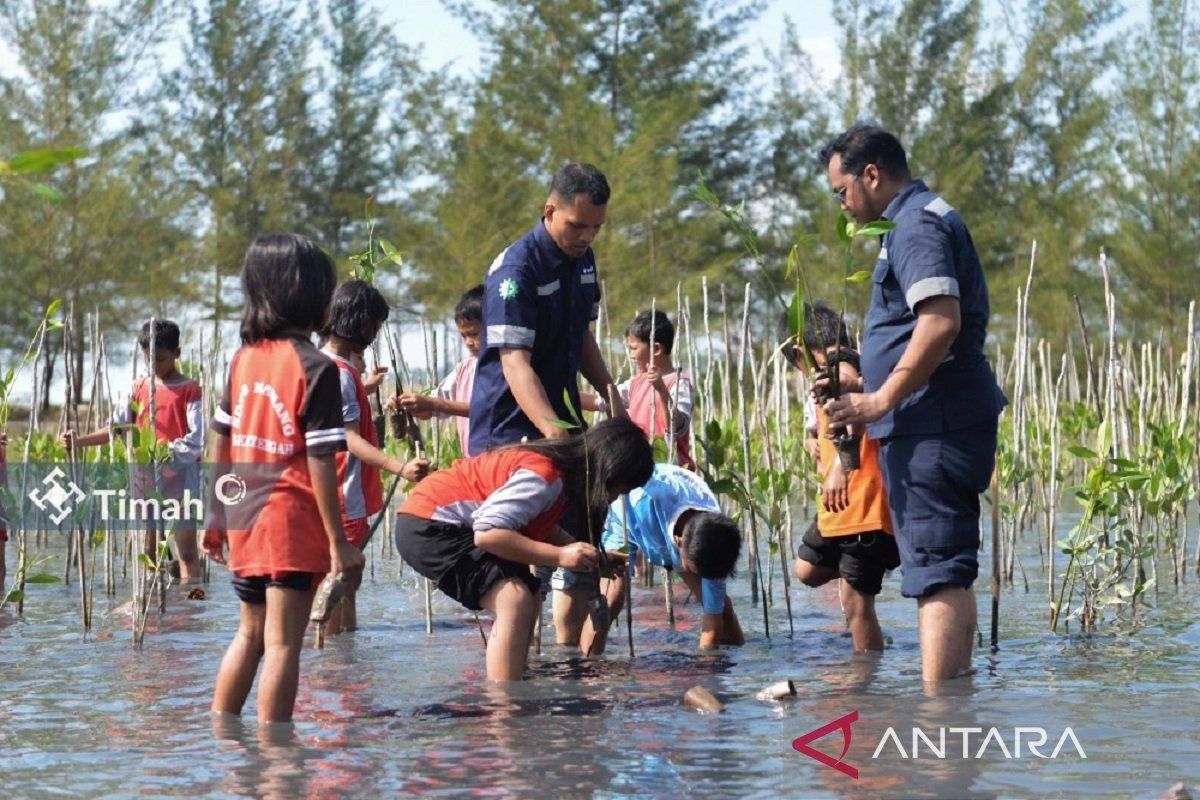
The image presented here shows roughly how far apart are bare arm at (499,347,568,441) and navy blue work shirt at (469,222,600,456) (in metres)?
0.04

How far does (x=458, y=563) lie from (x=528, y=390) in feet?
1.95

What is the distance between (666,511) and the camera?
591cm

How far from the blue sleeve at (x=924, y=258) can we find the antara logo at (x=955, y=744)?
118cm

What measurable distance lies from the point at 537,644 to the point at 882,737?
1.98 metres

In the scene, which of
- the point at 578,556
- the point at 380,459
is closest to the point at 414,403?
the point at 380,459

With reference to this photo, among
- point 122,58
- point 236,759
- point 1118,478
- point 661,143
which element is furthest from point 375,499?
point 122,58

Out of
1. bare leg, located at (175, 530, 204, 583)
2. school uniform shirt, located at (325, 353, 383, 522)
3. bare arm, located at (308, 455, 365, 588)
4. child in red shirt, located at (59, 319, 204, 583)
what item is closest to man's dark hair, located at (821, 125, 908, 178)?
bare arm, located at (308, 455, 365, 588)

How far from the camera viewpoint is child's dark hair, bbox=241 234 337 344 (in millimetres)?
4188

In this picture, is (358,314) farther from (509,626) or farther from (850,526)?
(850,526)

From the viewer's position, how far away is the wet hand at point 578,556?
472cm

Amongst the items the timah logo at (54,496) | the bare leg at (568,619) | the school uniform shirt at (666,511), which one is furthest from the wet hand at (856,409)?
the timah logo at (54,496)

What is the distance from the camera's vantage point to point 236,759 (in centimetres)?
407

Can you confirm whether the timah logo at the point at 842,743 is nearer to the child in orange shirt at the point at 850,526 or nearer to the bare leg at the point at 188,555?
the child in orange shirt at the point at 850,526

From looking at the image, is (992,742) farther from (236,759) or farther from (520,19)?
(520,19)
